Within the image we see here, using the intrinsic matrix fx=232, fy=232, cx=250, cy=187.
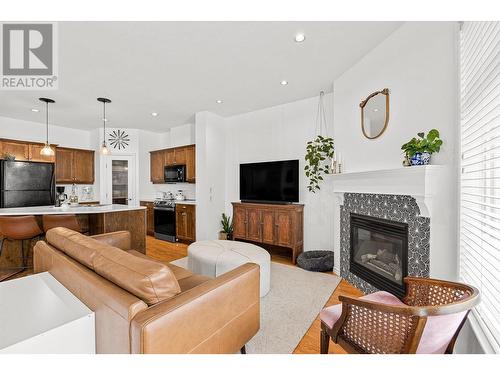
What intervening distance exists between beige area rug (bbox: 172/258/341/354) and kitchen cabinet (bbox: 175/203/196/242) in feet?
6.75

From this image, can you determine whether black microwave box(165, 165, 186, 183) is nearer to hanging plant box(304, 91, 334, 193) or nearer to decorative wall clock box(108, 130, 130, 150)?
decorative wall clock box(108, 130, 130, 150)

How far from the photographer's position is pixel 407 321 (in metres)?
1.08

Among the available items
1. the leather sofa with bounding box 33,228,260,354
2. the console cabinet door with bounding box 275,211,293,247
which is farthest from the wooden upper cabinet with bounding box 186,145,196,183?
the leather sofa with bounding box 33,228,260,354

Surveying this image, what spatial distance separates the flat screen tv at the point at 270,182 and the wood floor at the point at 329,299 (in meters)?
1.08

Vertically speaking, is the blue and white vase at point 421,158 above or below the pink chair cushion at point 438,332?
above

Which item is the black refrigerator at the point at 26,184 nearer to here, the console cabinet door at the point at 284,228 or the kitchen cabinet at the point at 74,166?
the kitchen cabinet at the point at 74,166

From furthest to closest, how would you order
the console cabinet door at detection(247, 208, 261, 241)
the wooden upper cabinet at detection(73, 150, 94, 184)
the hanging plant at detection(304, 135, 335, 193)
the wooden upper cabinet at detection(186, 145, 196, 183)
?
the wooden upper cabinet at detection(73, 150, 94, 184) → the wooden upper cabinet at detection(186, 145, 196, 183) → the console cabinet door at detection(247, 208, 261, 241) → the hanging plant at detection(304, 135, 335, 193)

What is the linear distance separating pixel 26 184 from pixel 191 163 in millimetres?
3214

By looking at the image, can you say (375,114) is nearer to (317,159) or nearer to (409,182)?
(409,182)

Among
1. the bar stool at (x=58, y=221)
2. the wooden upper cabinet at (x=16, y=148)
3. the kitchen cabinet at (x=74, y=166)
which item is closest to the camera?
the bar stool at (x=58, y=221)

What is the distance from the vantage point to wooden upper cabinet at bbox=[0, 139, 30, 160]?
14.6ft

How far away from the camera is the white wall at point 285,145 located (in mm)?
3781

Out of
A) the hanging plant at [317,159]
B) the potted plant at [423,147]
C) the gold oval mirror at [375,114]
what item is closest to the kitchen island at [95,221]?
the hanging plant at [317,159]

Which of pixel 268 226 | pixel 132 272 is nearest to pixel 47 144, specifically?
pixel 268 226
